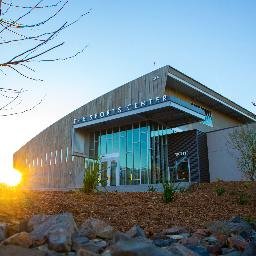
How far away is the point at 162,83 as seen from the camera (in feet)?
82.4

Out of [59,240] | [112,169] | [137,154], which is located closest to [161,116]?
[137,154]

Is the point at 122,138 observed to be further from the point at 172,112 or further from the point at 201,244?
the point at 201,244

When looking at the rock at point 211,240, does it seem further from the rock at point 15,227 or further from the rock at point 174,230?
the rock at point 15,227

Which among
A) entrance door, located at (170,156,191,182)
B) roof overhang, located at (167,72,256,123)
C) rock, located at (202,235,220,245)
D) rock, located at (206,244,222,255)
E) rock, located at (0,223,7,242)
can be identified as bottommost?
rock, located at (206,244,222,255)

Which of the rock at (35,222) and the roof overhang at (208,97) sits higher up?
the roof overhang at (208,97)

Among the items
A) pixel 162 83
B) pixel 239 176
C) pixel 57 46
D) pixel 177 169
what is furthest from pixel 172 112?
pixel 57 46

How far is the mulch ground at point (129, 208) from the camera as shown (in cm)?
751

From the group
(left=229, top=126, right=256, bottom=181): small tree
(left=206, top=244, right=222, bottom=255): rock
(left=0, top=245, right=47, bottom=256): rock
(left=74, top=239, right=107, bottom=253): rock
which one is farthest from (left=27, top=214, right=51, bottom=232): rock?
(left=229, top=126, right=256, bottom=181): small tree

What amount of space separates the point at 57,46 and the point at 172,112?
2045cm

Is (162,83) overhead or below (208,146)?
overhead

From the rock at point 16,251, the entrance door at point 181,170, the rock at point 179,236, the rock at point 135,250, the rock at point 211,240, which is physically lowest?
the rock at point 211,240

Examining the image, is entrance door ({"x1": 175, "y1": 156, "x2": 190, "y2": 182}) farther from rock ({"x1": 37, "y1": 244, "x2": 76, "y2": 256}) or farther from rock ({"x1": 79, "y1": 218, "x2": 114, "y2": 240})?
rock ({"x1": 37, "y1": 244, "x2": 76, "y2": 256})

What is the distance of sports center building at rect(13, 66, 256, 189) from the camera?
24.6m

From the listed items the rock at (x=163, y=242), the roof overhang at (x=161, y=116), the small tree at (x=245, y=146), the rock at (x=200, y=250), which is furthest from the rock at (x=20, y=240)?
the roof overhang at (x=161, y=116)
